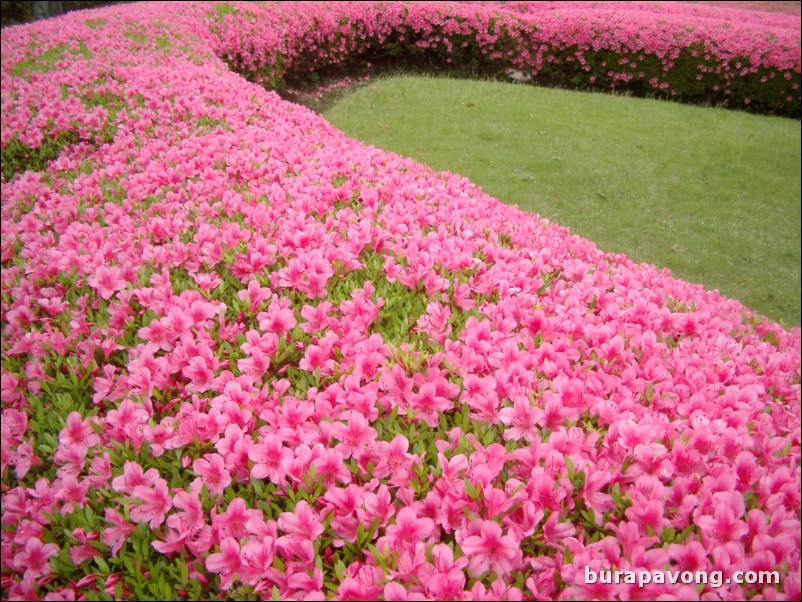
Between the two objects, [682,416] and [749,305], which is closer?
[682,416]

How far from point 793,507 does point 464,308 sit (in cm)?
149

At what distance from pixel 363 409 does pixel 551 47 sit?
15417mm

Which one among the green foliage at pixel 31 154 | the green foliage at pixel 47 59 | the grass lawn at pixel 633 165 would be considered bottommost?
the grass lawn at pixel 633 165

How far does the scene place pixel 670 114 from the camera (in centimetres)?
1171

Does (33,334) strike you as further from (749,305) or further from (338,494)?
(749,305)

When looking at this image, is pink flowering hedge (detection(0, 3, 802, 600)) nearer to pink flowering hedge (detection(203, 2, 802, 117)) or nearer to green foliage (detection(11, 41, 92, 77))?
green foliage (detection(11, 41, 92, 77))

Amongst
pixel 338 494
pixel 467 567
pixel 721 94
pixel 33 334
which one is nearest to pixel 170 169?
pixel 33 334

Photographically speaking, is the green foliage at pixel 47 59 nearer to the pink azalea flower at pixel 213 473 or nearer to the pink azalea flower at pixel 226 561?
the pink azalea flower at pixel 213 473

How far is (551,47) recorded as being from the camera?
1473 centimetres

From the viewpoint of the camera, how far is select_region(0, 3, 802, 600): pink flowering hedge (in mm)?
1563

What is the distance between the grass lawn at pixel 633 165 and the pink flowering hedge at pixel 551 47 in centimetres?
147

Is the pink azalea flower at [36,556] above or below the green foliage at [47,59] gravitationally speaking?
below

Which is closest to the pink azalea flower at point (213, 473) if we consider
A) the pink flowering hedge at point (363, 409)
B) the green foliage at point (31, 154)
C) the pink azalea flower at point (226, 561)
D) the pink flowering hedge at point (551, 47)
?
the pink flowering hedge at point (363, 409)

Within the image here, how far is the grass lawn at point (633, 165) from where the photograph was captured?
24.4ft
